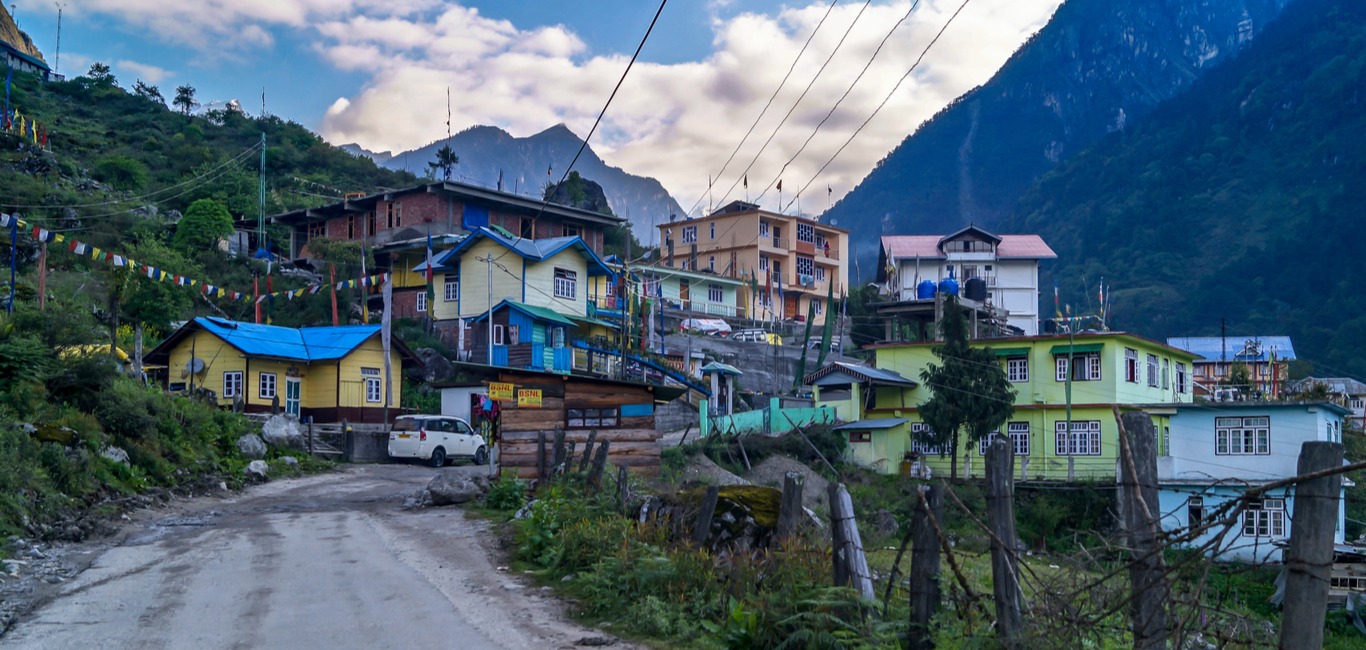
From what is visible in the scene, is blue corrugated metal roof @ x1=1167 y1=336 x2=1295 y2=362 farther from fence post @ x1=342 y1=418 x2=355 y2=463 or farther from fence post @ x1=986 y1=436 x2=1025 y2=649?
fence post @ x1=986 y1=436 x2=1025 y2=649

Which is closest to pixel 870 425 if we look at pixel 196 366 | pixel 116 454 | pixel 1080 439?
pixel 1080 439

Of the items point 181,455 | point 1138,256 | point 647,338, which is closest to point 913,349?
point 647,338

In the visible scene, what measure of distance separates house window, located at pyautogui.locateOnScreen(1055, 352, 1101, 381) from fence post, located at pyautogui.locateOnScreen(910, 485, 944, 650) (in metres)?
37.0

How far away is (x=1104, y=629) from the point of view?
6285 millimetres

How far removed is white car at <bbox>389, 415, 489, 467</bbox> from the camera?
108 feet

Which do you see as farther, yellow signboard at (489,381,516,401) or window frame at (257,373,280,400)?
window frame at (257,373,280,400)

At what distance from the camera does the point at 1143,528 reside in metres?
5.88

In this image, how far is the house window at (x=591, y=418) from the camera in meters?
21.2

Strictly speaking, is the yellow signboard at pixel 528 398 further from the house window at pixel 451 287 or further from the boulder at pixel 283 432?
the house window at pixel 451 287

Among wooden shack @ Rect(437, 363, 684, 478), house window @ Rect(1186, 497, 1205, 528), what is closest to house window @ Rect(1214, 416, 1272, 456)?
house window @ Rect(1186, 497, 1205, 528)

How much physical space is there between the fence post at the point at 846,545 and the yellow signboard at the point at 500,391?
1216 centimetres

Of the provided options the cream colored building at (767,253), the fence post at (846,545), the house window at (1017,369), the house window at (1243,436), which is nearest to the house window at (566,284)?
the house window at (1017,369)

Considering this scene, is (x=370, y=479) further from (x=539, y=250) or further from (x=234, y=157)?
(x=234, y=157)

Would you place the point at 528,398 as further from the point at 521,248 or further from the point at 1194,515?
the point at 521,248
